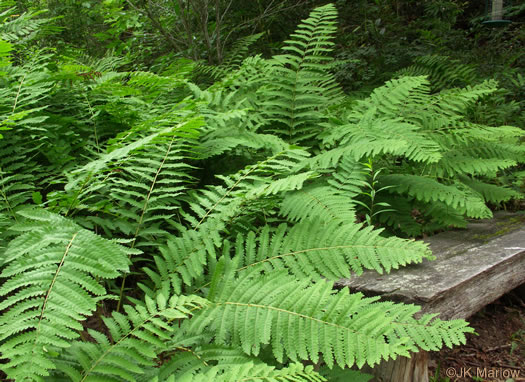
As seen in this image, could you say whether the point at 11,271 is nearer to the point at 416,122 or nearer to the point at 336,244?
the point at 336,244

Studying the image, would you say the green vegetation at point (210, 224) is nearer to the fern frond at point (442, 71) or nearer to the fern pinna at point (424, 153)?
the fern pinna at point (424, 153)

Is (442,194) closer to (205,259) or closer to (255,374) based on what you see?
(205,259)

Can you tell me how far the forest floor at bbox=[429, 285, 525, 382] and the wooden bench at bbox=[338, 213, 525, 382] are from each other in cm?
37

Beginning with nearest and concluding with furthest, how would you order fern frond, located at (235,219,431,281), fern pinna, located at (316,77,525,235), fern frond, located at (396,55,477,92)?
1. fern frond, located at (235,219,431,281)
2. fern pinna, located at (316,77,525,235)
3. fern frond, located at (396,55,477,92)

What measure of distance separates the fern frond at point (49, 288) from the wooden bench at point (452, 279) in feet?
3.74

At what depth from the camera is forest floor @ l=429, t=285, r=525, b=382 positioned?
229 cm

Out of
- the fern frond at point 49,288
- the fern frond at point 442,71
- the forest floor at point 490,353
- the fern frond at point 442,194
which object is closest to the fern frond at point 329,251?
the fern frond at point 49,288

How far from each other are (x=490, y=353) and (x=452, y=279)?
2.70 feet

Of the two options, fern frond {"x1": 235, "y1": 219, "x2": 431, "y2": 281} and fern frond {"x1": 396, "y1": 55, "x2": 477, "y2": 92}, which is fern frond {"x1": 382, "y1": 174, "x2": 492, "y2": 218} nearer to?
fern frond {"x1": 235, "y1": 219, "x2": 431, "y2": 281}

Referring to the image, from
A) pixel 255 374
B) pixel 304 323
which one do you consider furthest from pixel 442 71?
pixel 255 374

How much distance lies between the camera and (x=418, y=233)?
246 centimetres

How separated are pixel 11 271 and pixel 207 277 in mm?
667

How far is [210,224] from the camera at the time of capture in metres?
1.77

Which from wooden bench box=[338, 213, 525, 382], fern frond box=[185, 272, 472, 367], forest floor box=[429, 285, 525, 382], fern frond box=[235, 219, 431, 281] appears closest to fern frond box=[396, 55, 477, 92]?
wooden bench box=[338, 213, 525, 382]
